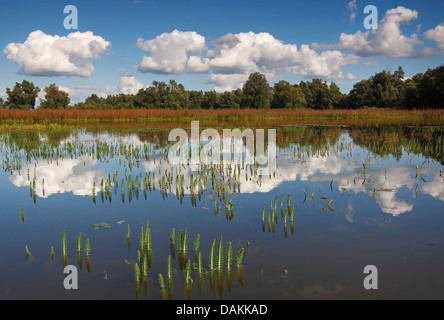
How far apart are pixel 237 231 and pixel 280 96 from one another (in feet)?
337

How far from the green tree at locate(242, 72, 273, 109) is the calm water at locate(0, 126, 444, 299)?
9427 cm

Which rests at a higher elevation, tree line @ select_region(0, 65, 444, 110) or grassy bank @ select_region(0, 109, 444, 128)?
tree line @ select_region(0, 65, 444, 110)

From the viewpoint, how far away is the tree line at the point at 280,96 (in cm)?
6181

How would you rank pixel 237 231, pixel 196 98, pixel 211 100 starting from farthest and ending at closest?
pixel 196 98 < pixel 211 100 < pixel 237 231

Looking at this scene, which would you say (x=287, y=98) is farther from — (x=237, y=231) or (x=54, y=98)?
(x=237, y=231)

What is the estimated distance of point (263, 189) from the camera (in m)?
8.97

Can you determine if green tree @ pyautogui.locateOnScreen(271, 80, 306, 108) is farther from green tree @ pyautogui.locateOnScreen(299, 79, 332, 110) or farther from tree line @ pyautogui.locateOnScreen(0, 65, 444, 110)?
green tree @ pyautogui.locateOnScreen(299, 79, 332, 110)

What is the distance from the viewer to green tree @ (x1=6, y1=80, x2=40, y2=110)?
9988 centimetres

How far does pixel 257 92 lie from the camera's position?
345 feet

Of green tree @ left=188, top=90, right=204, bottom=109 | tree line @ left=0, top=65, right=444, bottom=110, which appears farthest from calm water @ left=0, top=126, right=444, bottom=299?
green tree @ left=188, top=90, right=204, bottom=109

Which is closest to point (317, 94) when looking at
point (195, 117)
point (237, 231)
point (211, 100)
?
point (211, 100)

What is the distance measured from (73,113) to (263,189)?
125 feet
